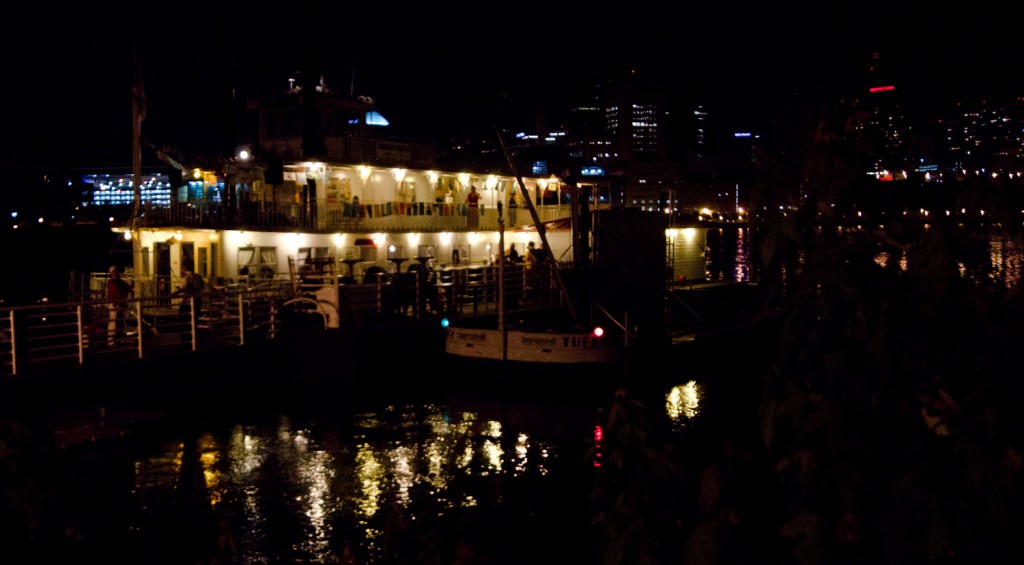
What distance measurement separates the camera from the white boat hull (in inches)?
918

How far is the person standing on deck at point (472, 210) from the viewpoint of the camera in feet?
114

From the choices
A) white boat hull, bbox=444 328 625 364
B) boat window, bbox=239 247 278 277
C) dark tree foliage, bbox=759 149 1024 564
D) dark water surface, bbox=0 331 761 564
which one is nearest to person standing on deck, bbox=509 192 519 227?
boat window, bbox=239 247 278 277

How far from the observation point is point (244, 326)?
2325 centimetres

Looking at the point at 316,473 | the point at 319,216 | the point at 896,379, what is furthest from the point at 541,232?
the point at 896,379

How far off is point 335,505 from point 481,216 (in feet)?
72.7

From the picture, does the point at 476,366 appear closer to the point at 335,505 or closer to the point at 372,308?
the point at 372,308

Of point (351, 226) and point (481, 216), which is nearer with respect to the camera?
point (351, 226)

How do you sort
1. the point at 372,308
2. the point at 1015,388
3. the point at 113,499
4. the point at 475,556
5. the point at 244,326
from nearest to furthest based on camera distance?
1. the point at 1015,388
2. the point at 475,556
3. the point at 113,499
4. the point at 244,326
5. the point at 372,308

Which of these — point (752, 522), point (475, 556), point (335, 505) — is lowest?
point (335, 505)

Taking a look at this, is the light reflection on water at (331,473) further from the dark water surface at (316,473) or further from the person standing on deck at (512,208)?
the person standing on deck at (512,208)

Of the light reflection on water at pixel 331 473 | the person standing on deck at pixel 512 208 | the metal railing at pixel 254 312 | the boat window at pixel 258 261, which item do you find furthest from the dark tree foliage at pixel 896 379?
the person standing on deck at pixel 512 208

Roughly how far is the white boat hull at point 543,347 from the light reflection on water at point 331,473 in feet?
9.39

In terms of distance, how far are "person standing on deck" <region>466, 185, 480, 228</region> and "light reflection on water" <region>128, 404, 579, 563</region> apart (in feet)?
47.0

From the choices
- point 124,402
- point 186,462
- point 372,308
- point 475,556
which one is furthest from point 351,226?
point 475,556
